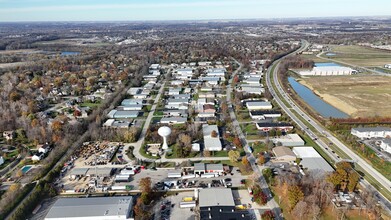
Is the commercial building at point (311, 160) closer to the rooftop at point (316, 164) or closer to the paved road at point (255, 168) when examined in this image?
the rooftop at point (316, 164)

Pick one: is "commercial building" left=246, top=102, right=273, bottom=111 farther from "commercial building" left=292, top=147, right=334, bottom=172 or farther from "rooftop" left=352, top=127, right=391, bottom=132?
"commercial building" left=292, top=147, right=334, bottom=172

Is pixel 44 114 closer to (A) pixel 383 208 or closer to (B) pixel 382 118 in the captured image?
(A) pixel 383 208

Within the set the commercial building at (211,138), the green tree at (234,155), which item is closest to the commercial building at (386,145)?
the green tree at (234,155)

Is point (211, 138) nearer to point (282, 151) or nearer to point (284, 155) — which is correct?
point (282, 151)

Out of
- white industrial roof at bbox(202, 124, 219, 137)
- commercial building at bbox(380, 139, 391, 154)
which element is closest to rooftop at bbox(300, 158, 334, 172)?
commercial building at bbox(380, 139, 391, 154)

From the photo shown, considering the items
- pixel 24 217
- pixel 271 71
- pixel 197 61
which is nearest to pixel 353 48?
pixel 271 71

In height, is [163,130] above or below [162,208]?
above
